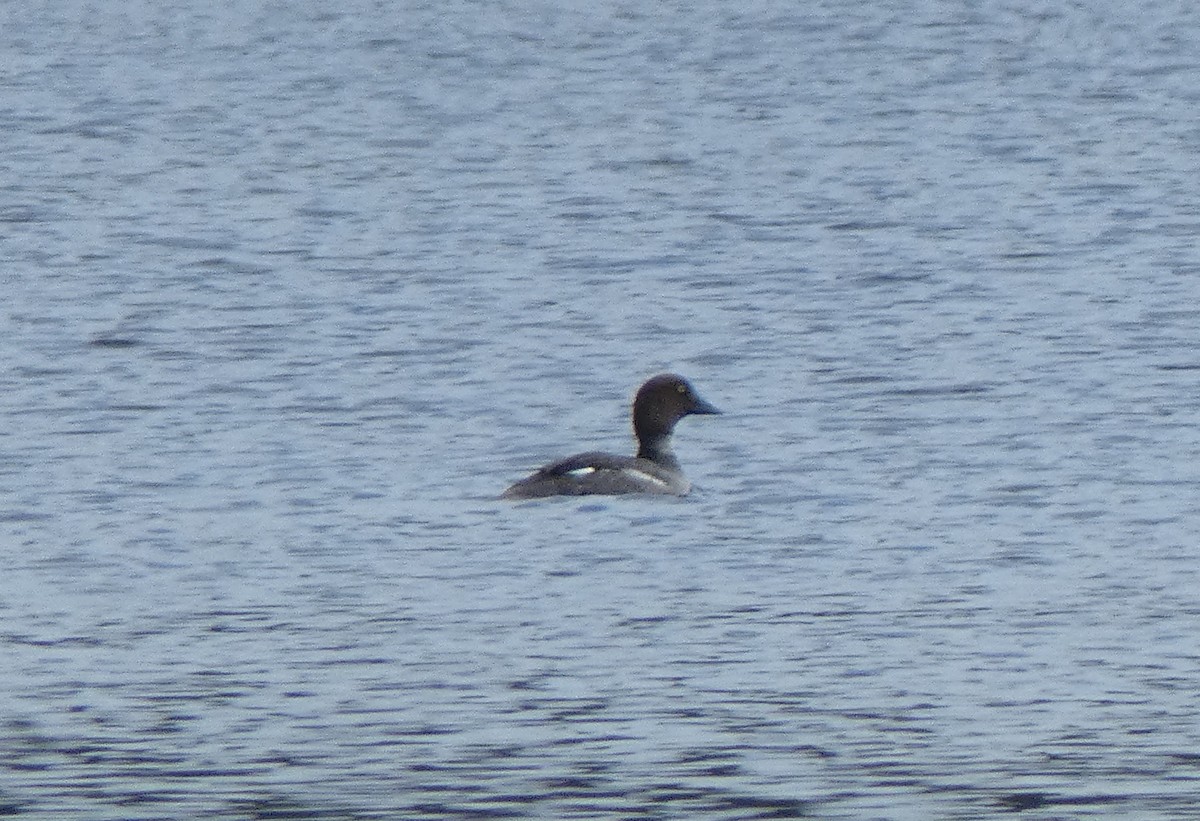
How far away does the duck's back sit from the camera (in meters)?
16.5

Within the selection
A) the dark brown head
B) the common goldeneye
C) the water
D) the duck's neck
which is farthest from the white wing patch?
the dark brown head

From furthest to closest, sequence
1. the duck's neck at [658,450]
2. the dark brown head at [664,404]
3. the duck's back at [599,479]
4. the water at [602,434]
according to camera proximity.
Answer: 1. the dark brown head at [664,404]
2. the duck's neck at [658,450]
3. the duck's back at [599,479]
4. the water at [602,434]

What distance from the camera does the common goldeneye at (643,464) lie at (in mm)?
16547

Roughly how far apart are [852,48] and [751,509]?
23.3 meters

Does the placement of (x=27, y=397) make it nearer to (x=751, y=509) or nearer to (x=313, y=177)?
(x=751, y=509)

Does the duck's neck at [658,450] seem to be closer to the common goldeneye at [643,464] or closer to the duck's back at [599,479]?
the common goldeneye at [643,464]

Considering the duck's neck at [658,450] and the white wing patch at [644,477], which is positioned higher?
the white wing patch at [644,477]

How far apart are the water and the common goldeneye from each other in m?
0.18

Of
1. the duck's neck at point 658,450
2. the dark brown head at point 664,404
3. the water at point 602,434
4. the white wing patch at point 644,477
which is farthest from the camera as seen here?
the dark brown head at point 664,404

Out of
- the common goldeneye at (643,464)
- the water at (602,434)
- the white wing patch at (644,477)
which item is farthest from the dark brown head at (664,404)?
the white wing patch at (644,477)

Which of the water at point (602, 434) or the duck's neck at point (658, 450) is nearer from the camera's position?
the water at point (602, 434)

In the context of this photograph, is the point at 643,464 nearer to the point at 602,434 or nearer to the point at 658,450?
the point at 658,450

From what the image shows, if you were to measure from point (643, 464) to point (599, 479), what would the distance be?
0.46 meters

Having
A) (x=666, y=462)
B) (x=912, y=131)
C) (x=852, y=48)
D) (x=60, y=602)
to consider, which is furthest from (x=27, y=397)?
(x=852, y=48)
